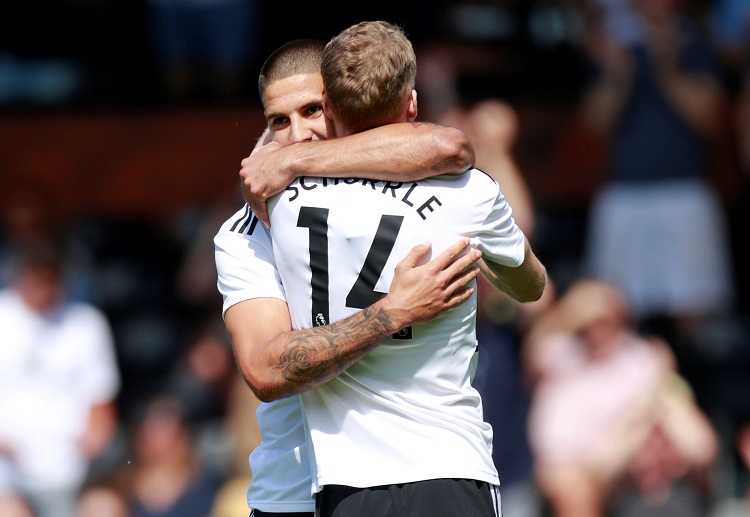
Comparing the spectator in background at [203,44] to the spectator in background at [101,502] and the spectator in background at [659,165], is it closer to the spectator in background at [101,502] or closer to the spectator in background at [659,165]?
the spectator in background at [659,165]

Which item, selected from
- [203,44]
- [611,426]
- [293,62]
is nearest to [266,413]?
[293,62]

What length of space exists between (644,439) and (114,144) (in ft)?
14.6

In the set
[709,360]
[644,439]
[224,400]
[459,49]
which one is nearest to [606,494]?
[644,439]

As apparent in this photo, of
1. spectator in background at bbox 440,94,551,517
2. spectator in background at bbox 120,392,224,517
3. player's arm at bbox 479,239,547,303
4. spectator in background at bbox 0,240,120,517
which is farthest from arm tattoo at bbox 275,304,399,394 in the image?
spectator in background at bbox 0,240,120,517

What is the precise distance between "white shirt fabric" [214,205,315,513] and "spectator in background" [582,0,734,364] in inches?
200

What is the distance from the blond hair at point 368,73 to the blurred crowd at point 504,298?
354 centimetres

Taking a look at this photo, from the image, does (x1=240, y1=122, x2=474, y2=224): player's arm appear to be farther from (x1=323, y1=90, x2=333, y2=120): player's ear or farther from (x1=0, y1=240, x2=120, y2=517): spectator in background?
(x1=0, y1=240, x2=120, y2=517): spectator in background

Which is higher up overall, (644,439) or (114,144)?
(114,144)

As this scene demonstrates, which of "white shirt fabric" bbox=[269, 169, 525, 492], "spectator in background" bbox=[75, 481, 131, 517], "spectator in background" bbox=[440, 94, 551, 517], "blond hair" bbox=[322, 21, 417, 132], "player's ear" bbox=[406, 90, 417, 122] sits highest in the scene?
"blond hair" bbox=[322, 21, 417, 132]

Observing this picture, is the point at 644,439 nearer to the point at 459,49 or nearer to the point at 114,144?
the point at 459,49

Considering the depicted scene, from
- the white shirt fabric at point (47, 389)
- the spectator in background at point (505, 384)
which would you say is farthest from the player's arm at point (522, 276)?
the white shirt fabric at point (47, 389)

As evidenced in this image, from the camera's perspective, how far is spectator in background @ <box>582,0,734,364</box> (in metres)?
8.04

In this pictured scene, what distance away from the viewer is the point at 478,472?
9.77ft

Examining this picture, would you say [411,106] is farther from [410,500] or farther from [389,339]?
[410,500]
